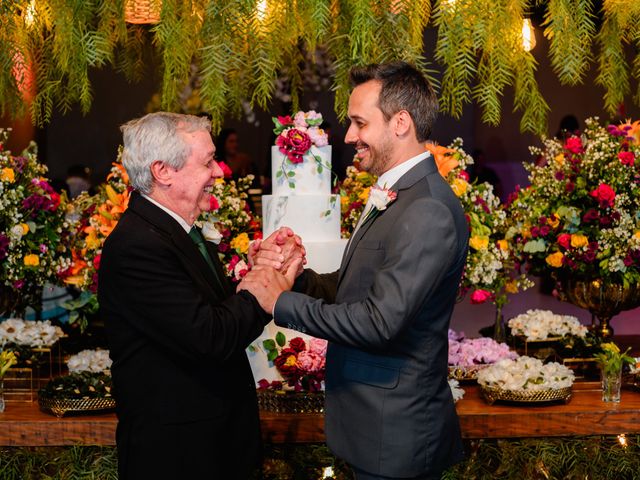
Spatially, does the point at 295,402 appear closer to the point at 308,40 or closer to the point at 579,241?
the point at 308,40

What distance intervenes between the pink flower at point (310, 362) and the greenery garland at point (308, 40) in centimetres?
85

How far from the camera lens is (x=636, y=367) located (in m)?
2.93

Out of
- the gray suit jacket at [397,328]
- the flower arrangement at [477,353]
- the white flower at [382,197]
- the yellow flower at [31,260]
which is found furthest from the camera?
the yellow flower at [31,260]

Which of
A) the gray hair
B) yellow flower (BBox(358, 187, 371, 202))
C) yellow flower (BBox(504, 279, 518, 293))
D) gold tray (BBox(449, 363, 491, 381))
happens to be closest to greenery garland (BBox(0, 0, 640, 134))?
the gray hair

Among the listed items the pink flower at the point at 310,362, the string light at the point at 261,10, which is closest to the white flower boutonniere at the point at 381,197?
the string light at the point at 261,10

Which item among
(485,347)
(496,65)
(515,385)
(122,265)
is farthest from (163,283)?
(485,347)

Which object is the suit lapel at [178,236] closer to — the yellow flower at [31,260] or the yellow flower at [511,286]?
the yellow flower at [31,260]

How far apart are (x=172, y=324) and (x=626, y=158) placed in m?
2.01

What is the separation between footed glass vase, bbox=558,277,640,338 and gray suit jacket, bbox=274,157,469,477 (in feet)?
4.88

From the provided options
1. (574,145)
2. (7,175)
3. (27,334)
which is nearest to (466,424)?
(574,145)

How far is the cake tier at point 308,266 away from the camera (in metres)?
2.67

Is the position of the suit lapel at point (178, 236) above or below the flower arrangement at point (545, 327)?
above

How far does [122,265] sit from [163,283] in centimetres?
10

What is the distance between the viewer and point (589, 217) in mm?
3135
